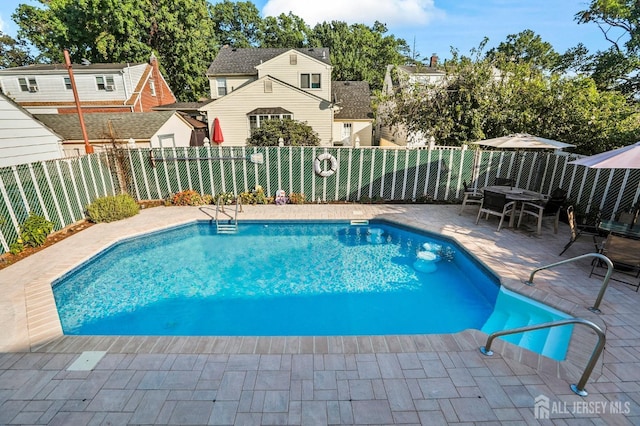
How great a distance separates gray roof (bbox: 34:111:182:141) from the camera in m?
15.5

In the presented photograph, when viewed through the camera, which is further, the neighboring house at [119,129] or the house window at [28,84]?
the house window at [28,84]

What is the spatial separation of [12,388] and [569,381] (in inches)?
261

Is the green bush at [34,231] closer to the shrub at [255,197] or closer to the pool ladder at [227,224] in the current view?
A: the pool ladder at [227,224]

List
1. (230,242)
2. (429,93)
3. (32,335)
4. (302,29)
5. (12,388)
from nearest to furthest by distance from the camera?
1. (12,388)
2. (32,335)
3. (230,242)
4. (429,93)
5. (302,29)

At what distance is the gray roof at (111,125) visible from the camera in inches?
610

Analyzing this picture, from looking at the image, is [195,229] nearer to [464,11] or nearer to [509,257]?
[509,257]

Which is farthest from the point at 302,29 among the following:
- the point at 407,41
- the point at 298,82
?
the point at 298,82

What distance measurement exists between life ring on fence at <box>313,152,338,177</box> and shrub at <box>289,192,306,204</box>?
3.62 feet

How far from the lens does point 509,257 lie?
7023 mm

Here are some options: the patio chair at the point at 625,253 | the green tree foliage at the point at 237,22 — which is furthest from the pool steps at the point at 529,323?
the green tree foliage at the point at 237,22

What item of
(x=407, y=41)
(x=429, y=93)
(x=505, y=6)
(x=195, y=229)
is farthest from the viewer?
(x=407, y=41)

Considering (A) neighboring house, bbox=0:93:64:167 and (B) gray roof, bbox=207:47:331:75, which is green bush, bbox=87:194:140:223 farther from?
(B) gray roof, bbox=207:47:331:75

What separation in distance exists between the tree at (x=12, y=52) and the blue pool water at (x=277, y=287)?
47771 mm

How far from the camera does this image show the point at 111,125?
1559 cm
